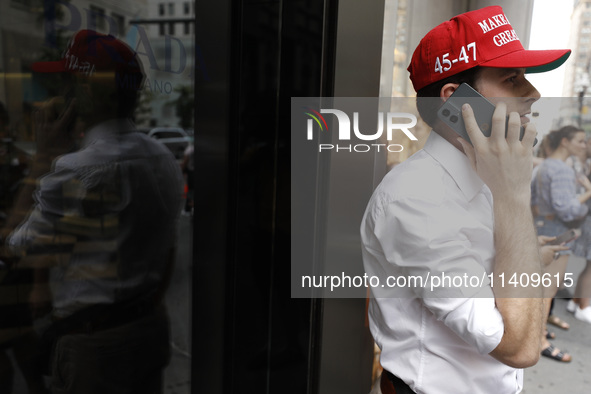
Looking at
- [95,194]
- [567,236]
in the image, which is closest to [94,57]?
[95,194]

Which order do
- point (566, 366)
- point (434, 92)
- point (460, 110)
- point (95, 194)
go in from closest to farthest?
1. point (460, 110)
2. point (434, 92)
3. point (95, 194)
4. point (566, 366)

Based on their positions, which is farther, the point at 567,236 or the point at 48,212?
the point at 567,236

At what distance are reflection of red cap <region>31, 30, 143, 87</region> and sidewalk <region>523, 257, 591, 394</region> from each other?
1.54m

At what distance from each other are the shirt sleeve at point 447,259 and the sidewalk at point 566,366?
0.66m

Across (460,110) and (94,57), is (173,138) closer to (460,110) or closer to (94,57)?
(94,57)

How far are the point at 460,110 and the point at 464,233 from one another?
0.31 meters

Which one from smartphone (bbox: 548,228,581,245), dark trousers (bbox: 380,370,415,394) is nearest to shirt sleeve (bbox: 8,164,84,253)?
dark trousers (bbox: 380,370,415,394)

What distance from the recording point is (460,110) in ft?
4.08

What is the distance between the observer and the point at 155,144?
172cm

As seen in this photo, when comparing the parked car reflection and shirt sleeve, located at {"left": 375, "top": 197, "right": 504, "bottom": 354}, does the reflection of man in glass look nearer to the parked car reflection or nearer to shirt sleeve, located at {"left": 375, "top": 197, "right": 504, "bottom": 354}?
the parked car reflection

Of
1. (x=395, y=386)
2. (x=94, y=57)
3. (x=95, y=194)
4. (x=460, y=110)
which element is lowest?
(x=395, y=386)

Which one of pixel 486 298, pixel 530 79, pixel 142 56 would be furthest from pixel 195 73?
pixel 486 298

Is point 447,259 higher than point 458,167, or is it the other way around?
point 458,167

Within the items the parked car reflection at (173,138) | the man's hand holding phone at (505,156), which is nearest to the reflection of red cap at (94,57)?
the parked car reflection at (173,138)
